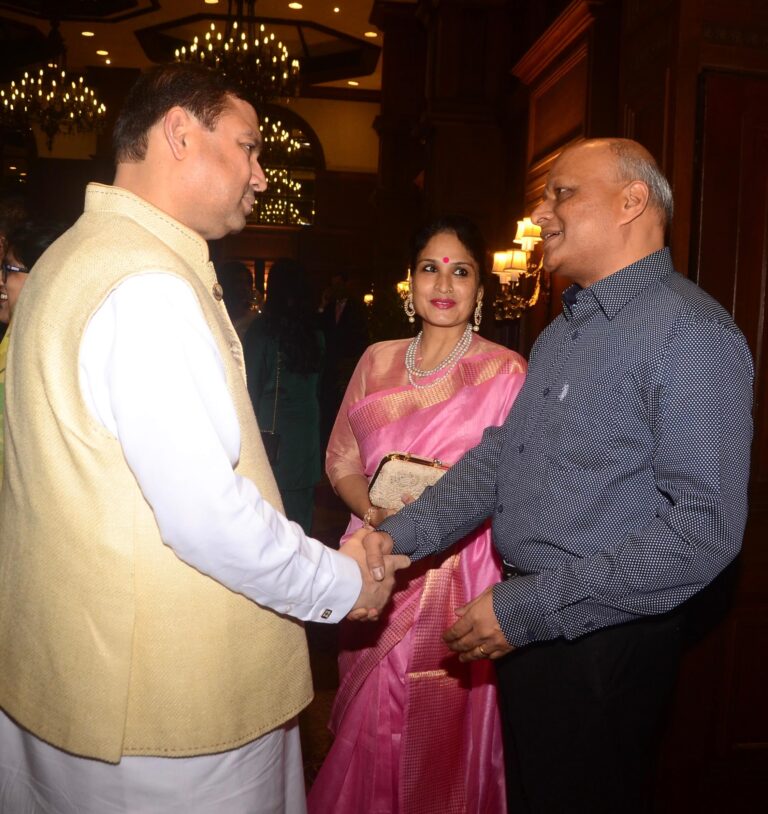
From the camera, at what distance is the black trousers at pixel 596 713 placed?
1.58 metres

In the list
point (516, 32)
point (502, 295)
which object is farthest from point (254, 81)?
point (502, 295)

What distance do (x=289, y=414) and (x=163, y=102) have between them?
8.93 ft

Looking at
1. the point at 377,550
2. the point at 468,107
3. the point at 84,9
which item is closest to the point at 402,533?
the point at 377,550

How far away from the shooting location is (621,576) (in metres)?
1.43

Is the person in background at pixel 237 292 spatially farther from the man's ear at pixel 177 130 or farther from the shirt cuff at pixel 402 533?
the man's ear at pixel 177 130

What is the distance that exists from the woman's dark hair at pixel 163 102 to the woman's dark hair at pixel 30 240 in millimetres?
1245

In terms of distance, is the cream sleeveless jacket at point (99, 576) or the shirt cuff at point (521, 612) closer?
the cream sleeveless jacket at point (99, 576)

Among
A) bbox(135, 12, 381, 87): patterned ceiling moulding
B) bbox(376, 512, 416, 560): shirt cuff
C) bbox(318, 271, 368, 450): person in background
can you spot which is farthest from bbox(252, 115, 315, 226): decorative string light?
bbox(376, 512, 416, 560): shirt cuff

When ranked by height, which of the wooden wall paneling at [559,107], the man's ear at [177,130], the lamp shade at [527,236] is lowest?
the man's ear at [177,130]

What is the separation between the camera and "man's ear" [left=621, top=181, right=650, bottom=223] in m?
1.63

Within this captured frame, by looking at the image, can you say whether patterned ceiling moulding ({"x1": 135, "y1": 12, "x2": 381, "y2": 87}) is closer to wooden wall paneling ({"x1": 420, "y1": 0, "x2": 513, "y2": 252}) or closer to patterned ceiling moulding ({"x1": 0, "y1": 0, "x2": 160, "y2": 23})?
patterned ceiling moulding ({"x1": 0, "y1": 0, "x2": 160, "y2": 23})

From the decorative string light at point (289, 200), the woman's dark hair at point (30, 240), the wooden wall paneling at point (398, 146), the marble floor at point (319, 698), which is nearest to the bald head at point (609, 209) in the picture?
the woman's dark hair at point (30, 240)

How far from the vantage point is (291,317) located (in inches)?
153

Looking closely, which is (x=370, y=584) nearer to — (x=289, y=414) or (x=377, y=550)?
(x=377, y=550)
